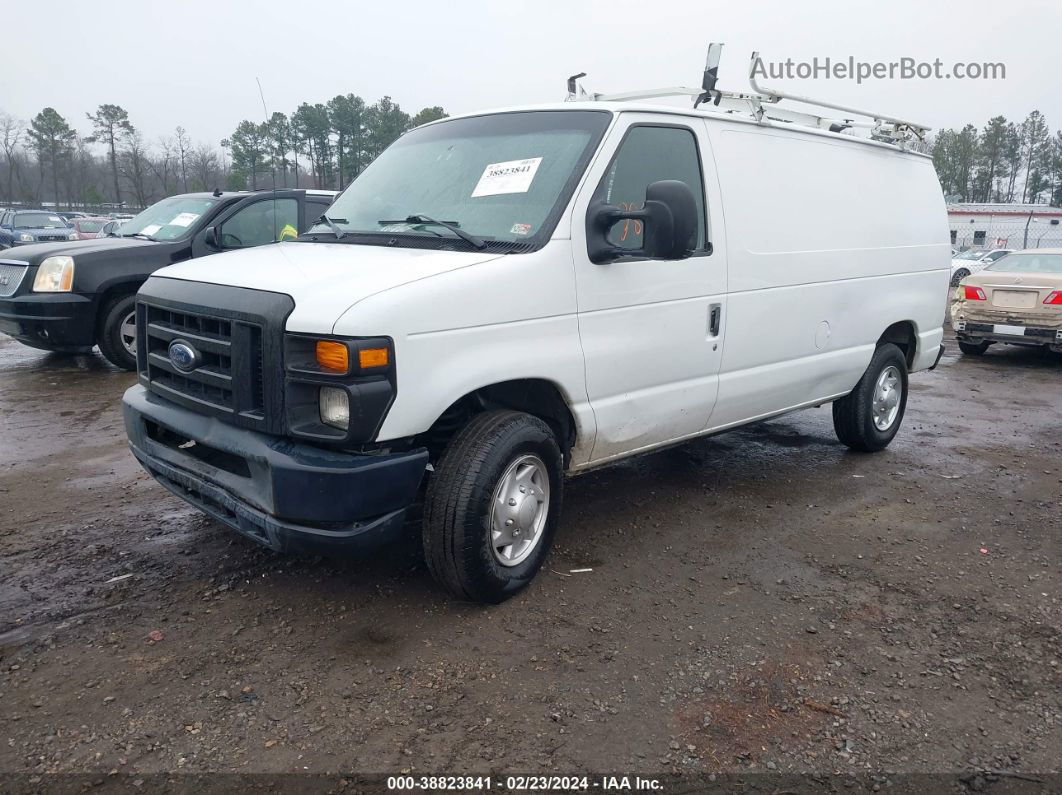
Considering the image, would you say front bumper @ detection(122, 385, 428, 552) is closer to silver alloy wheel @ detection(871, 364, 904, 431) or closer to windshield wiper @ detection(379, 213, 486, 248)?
windshield wiper @ detection(379, 213, 486, 248)

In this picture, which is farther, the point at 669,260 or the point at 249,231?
the point at 249,231

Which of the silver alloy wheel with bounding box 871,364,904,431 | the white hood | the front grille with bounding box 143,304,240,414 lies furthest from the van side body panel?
the front grille with bounding box 143,304,240,414

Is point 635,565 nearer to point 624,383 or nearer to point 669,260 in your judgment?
point 624,383

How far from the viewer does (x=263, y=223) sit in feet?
29.6

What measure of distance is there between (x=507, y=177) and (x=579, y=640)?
7.03ft

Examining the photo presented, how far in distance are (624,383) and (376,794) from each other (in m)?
2.19

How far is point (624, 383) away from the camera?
157 inches

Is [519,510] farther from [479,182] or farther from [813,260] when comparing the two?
[813,260]

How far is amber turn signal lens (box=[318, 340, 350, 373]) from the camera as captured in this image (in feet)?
9.59

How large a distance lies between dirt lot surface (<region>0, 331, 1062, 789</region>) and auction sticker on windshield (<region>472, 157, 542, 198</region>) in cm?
185

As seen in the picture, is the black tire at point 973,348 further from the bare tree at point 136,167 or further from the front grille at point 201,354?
the bare tree at point 136,167

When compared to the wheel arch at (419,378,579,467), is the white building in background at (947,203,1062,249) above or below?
above

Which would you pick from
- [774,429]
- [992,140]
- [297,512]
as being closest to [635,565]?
[297,512]

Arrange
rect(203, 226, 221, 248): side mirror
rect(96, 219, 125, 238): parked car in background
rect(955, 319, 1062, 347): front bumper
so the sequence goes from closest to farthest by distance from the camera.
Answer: rect(203, 226, 221, 248): side mirror, rect(96, 219, 125, 238): parked car in background, rect(955, 319, 1062, 347): front bumper
